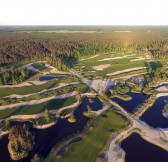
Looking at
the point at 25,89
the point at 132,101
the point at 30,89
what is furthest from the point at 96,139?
the point at 25,89

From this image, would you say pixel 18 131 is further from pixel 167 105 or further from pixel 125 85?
pixel 125 85

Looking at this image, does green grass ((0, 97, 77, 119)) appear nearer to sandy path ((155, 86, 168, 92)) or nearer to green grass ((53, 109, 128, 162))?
green grass ((53, 109, 128, 162))

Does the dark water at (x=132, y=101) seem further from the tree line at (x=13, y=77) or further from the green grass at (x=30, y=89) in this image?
the tree line at (x=13, y=77)

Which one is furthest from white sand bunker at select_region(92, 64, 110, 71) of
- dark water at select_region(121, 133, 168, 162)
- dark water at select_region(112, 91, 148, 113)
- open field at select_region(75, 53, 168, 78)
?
dark water at select_region(121, 133, 168, 162)

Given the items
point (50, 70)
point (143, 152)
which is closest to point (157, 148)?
point (143, 152)

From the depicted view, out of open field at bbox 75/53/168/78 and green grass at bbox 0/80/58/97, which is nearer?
green grass at bbox 0/80/58/97

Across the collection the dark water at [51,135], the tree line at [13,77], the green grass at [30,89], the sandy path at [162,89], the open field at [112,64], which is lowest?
the open field at [112,64]

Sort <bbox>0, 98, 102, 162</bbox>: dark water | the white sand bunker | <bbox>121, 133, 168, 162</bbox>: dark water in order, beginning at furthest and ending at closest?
the white sand bunker, <bbox>0, 98, 102, 162</bbox>: dark water, <bbox>121, 133, 168, 162</bbox>: dark water

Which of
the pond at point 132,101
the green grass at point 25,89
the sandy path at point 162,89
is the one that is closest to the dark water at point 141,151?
the pond at point 132,101
